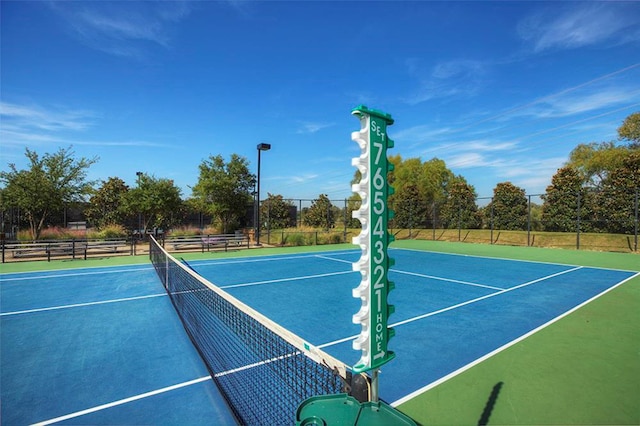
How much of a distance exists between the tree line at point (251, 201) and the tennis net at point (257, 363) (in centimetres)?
1162

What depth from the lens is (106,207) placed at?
81.8 feet

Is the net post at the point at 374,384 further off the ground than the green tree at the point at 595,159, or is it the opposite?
the green tree at the point at 595,159

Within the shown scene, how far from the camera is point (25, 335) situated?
18.8 feet

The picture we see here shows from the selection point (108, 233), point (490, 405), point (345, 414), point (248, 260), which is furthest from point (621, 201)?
point (108, 233)

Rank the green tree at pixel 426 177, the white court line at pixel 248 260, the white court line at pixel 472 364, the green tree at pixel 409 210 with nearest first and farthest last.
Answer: the white court line at pixel 472 364, the white court line at pixel 248 260, the green tree at pixel 409 210, the green tree at pixel 426 177

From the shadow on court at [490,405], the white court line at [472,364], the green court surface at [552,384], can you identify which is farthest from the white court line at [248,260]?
the shadow on court at [490,405]

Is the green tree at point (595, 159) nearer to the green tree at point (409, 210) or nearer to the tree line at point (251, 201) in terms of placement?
the tree line at point (251, 201)

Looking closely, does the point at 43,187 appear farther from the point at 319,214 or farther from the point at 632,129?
the point at 632,129

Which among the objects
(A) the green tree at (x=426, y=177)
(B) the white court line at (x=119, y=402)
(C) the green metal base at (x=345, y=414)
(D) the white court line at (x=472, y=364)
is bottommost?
(B) the white court line at (x=119, y=402)

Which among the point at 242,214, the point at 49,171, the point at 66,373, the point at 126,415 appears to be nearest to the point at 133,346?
the point at 66,373

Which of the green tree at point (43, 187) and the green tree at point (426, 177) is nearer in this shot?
the green tree at point (43, 187)

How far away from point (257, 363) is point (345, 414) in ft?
11.2

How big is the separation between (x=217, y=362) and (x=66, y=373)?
6.42 feet

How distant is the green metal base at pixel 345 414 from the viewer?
143cm
